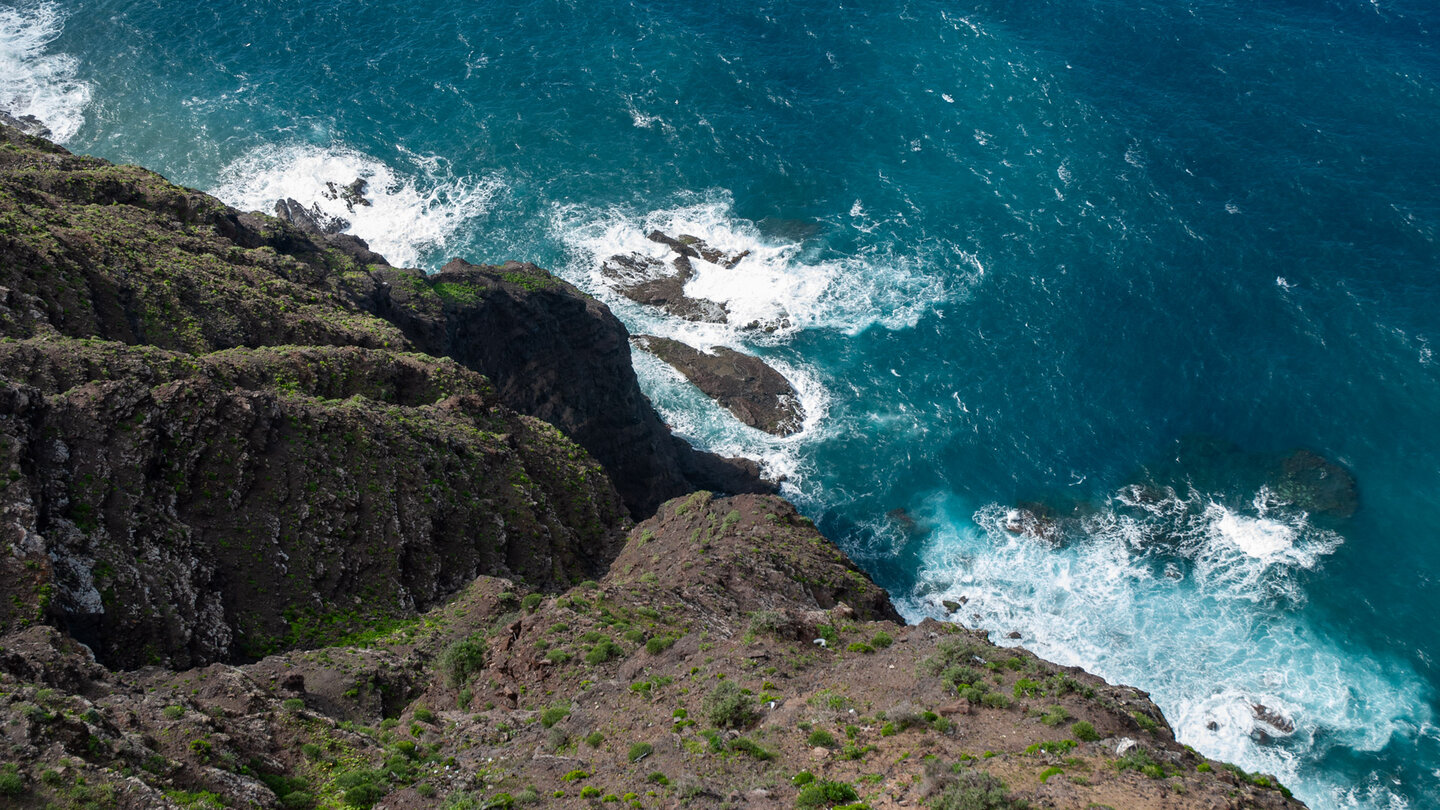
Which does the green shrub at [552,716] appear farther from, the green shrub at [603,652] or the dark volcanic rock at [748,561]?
the dark volcanic rock at [748,561]

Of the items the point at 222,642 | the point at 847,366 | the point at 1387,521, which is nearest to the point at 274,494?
the point at 222,642

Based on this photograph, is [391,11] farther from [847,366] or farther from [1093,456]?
[1093,456]

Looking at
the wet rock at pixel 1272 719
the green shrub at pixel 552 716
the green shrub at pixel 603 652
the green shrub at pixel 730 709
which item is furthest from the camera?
the wet rock at pixel 1272 719

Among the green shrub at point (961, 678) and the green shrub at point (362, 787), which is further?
the green shrub at point (961, 678)

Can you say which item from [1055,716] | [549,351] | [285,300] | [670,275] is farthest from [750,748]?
[670,275]

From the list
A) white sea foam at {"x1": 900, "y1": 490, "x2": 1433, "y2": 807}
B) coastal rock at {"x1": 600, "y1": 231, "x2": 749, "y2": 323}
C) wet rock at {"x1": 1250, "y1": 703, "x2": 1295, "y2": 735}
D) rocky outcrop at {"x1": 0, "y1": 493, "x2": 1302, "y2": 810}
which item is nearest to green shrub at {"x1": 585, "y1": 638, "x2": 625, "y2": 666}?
rocky outcrop at {"x1": 0, "y1": 493, "x2": 1302, "y2": 810}

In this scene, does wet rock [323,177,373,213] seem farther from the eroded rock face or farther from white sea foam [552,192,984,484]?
the eroded rock face

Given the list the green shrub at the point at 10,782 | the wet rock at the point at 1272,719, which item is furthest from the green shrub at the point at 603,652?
the wet rock at the point at 1272,719
